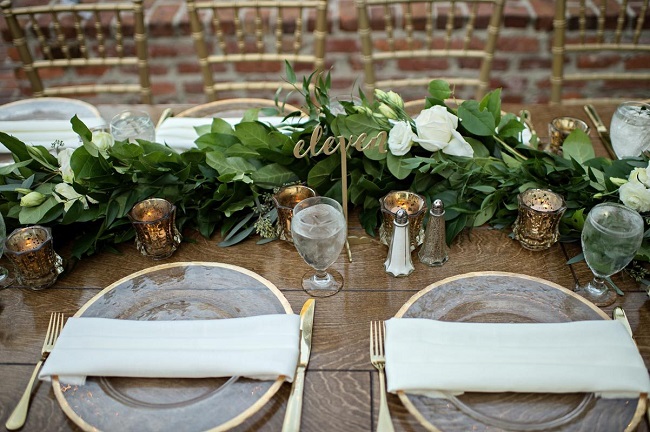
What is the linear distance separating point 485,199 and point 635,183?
23 centimetres

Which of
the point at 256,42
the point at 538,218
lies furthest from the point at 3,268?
the point at 256,42

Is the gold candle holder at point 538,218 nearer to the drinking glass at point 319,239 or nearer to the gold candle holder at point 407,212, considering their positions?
the gold candle holder at point 407,212

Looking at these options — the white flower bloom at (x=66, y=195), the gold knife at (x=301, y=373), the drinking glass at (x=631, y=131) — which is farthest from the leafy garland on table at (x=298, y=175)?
the gold knife at (x=301, y=373)

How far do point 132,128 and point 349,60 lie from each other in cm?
135

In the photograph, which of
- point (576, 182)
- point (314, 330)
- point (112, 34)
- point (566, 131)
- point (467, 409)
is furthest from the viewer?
point (112, 34)

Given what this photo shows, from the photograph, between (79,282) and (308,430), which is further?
(79,282)

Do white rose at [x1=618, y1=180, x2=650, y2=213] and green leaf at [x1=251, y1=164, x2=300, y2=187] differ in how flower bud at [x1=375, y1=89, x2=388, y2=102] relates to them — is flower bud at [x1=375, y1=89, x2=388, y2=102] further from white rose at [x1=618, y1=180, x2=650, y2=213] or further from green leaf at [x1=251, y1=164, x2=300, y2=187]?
white rose at [x1=618, y1=180, x2=650, y2=213]

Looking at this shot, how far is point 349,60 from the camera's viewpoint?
242 cm

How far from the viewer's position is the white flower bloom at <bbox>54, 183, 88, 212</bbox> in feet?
3.26

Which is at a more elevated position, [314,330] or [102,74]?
[314,330]

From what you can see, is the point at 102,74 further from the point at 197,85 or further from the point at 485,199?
the point at 485,199

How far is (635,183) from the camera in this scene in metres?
0.94

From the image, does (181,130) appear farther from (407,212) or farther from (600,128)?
(600,128)

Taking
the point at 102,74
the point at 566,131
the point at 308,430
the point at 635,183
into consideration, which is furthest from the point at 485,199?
the point at 102,74
